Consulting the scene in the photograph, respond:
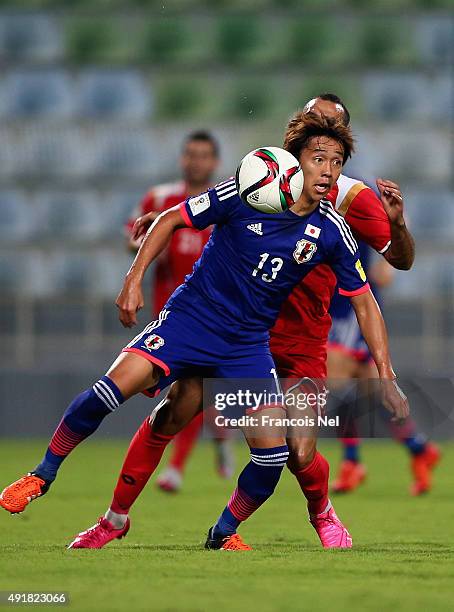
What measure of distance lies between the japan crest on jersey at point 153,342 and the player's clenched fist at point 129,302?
0.23 m

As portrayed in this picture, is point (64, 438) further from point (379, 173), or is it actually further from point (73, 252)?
point (379, 173)

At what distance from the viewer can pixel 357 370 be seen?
29.8 ft

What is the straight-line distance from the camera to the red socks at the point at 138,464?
5461 millimetres

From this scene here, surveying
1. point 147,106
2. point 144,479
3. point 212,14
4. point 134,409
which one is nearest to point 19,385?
point 134,409

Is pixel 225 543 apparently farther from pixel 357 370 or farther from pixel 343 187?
pixel 357 370

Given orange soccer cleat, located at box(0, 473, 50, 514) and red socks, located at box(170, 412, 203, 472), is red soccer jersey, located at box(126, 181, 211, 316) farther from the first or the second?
orange soccer cleat, located at box(0, 473, 50, 514)

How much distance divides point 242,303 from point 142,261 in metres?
0.45

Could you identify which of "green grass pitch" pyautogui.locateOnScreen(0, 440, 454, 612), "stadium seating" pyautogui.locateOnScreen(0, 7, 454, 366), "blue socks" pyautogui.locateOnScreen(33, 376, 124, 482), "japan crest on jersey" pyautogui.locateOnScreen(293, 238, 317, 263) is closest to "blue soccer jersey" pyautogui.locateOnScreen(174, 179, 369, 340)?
"japan crest on jersey" pyautogui.locateOnScreen(293, 238, 317, 263)

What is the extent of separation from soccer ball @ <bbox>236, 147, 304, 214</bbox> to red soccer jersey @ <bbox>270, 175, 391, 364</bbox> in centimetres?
46

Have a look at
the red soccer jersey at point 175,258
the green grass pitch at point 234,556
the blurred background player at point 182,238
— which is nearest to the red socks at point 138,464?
the green grass pitch at point 234,556

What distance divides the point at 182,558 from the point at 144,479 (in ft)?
2.14

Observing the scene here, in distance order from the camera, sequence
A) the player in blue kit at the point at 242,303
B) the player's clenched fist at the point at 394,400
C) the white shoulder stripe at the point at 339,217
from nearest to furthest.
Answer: the player's clenched fist at the point at 394,400
the player in blue kit at the point at 242,303
the white shoulder stripe at the point at 339,217

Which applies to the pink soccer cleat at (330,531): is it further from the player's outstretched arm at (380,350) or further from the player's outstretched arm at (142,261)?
the player's outstretched arm at (142,261)

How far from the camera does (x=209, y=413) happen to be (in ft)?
18.3
